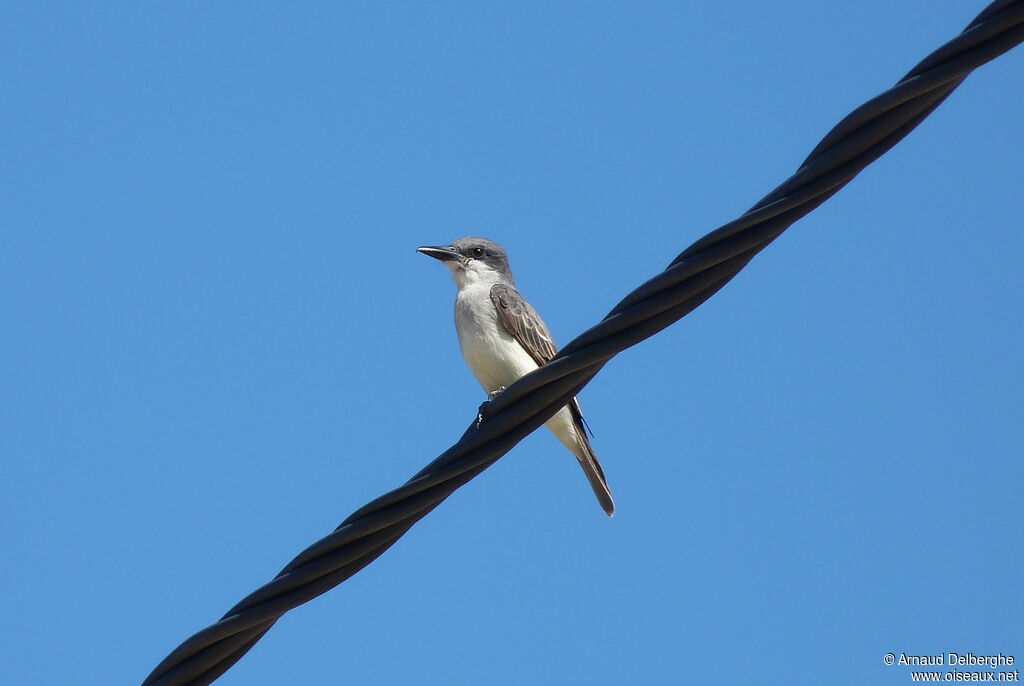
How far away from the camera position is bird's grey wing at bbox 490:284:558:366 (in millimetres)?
8656

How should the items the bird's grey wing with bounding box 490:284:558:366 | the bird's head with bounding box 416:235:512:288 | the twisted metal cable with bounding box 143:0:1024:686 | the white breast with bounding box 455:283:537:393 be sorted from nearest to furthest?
the twisted metal cable with bounding box 143:0:1024:686
the white breast with bounding box 455:283:537:393
the bird's grey wing with bounding box 490:284:558:366
the bird's head with bounding box 416:235:512:288

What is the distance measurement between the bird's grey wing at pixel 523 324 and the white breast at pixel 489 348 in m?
0.04

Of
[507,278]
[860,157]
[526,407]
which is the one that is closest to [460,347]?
[507,278]

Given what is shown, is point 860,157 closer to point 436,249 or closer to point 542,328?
point 542,328

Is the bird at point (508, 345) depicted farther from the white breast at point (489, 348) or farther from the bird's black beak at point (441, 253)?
the bird's black beak at point (441, 253)

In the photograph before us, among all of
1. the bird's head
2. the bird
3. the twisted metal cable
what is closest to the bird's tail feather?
the bird

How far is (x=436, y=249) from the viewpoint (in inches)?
371

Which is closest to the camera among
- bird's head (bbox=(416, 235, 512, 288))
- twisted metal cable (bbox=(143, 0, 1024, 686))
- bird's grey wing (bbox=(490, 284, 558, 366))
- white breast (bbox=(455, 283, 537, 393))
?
twisted metal cable (bbox=(143, 0, 1024, 686))

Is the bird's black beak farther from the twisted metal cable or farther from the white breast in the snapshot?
the twisted metal cable

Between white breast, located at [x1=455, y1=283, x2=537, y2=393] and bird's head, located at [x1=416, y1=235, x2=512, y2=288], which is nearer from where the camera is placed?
white breast, located at [x1=455, y1=283, x2=537, y2=393]

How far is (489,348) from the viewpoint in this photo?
8.52 meters

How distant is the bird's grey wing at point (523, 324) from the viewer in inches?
341

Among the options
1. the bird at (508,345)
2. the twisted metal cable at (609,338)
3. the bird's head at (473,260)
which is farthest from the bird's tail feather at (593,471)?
the twisted metal cable at (609,338)

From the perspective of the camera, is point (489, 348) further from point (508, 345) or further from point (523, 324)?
point (523, 324)
